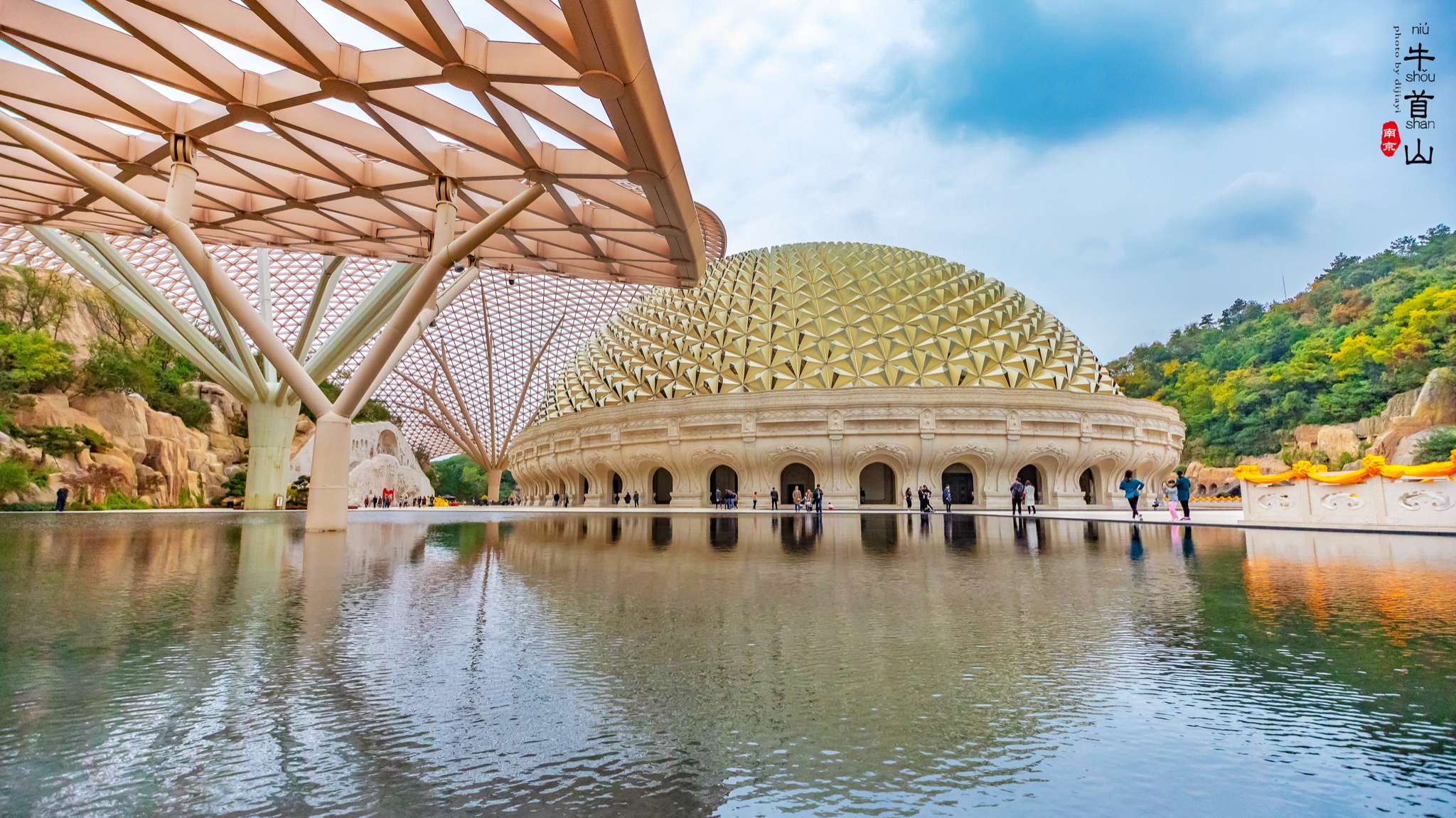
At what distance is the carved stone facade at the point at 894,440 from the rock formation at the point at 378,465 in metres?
15.5

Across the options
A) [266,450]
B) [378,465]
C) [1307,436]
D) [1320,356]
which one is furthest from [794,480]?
[1320,356]

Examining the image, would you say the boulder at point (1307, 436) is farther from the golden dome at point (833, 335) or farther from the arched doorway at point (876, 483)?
the arched doorway at point (876, 483)

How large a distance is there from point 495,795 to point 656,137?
10.4m

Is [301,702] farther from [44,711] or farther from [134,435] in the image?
[134,435]

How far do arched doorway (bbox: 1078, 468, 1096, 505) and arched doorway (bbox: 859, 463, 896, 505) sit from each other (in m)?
10.3

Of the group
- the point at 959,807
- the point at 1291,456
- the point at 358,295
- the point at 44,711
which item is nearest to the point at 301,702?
the point at 44,711

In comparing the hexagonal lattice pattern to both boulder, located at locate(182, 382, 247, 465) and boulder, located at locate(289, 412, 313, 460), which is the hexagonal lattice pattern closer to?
boulder, located at locate(182, 382, 247, 465)

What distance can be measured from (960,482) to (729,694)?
39.4m

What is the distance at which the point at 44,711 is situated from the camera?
11.8 ft

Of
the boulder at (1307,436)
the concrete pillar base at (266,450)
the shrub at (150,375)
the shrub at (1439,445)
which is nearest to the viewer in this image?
the concrete pillar base at (266,450)

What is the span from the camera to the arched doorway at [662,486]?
150 feet

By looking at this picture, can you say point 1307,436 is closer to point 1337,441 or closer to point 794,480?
point 1337,441

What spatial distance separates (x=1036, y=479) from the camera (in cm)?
4119

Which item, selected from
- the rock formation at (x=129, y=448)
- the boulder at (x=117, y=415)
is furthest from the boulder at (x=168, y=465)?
the boulder at (x=117, y=415)
